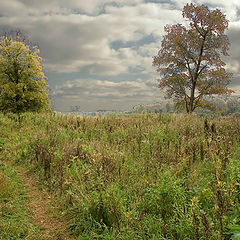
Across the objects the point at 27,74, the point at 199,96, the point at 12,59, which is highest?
the point at 12,59

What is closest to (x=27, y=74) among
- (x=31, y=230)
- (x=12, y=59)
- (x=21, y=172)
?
(x=12, y=59)

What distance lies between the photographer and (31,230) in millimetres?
3816

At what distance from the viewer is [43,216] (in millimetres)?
4453

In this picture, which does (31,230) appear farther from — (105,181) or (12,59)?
(12,59)

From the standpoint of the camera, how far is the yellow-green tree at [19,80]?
799 inches

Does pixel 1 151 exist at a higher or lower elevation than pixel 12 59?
lower

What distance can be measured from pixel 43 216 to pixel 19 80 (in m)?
19.0

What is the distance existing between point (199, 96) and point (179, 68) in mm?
3473

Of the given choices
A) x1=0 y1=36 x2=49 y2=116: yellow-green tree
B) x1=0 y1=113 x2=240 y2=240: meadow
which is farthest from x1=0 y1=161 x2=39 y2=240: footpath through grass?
x1=0 y1=36 x2=49 y2=116: yellow-green tree

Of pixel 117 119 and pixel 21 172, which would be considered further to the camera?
pixel 117 119

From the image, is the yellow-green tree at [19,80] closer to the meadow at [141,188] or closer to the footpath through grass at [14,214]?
the meadow at [141,188]

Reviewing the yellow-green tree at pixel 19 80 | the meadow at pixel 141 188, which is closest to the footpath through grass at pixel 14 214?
the meadow at pixel 141 188

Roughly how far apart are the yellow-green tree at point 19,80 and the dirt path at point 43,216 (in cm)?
1623

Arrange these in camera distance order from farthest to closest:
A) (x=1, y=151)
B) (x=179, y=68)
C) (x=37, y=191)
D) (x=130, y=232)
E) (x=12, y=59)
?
(x=179, y=68) → (x=12, y=59) → (x=1, y=151) → (x=37, y=191) → (x=130, y=232)
